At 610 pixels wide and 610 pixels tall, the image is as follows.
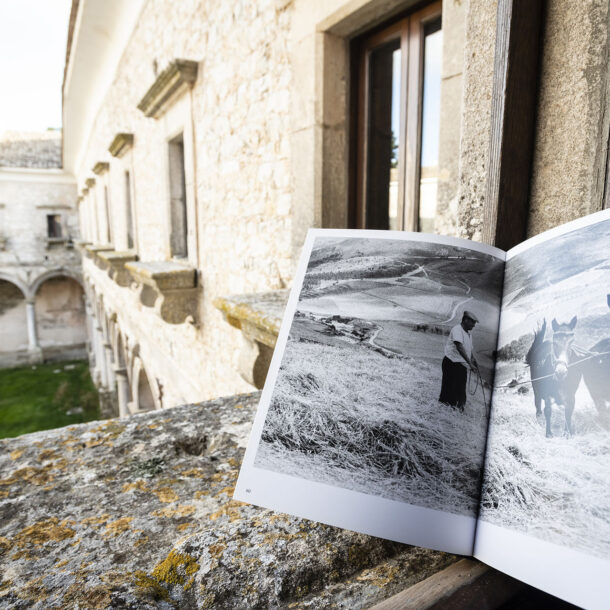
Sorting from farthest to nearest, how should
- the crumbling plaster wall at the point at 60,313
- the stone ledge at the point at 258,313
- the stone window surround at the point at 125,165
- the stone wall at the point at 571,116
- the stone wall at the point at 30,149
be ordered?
1. the crumbling plaster wall at the point at 60,313
2. the stone wall at the point at 30,149
3. the stone window surround at the point at 125,165
4. the stone ledge at the point at 258,313
5. the stone wall at the point at 571,116

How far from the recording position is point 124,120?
6652 millimetres

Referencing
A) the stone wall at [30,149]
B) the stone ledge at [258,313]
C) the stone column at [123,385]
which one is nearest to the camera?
the stone ledge at [258,313]

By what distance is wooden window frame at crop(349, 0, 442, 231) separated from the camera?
1.76 metres

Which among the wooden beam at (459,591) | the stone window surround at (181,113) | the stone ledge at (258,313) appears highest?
the stone window surround at (181,113)

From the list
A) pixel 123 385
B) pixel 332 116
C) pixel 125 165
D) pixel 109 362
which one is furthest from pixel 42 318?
pixel 332 116

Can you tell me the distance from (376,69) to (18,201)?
60.2 ft

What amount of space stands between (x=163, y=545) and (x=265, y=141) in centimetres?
228

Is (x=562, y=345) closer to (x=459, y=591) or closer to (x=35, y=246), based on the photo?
(x=459, y=591)

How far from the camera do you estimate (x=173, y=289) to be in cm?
374

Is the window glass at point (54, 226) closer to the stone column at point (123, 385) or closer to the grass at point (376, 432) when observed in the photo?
the stone column at point (123, 385)

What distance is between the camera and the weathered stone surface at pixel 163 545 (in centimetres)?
55

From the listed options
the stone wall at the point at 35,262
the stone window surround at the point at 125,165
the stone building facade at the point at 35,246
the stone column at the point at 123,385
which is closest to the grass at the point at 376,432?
the stone window surround at the point at 125,165

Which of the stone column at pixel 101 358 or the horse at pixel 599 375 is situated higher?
the horse at pixel 599 375

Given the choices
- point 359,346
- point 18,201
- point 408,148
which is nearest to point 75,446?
point 359,346
